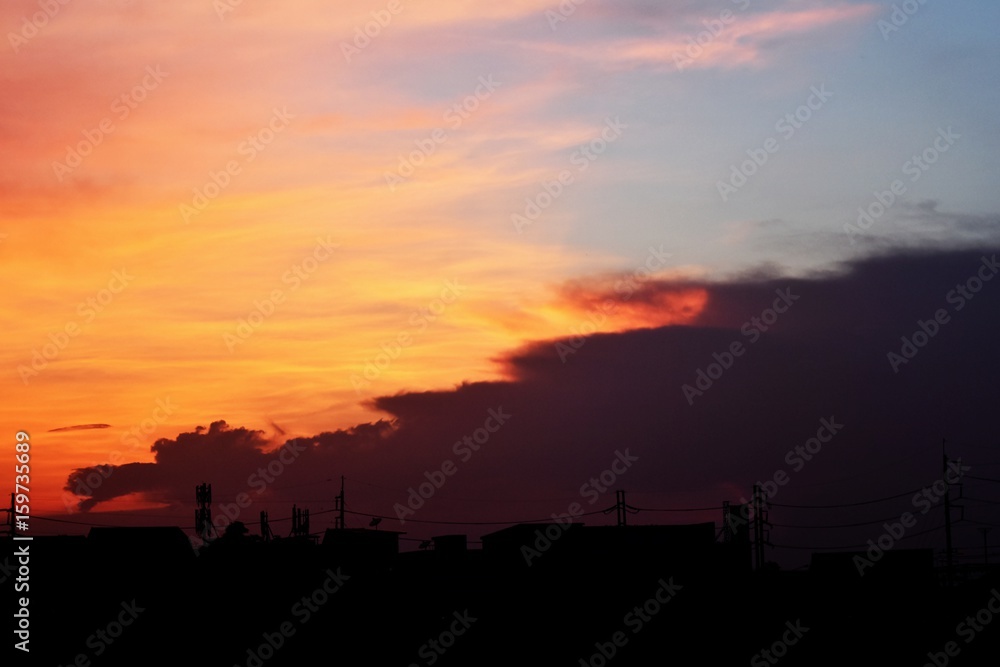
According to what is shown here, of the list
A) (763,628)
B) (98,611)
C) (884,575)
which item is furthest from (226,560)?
(884,575)

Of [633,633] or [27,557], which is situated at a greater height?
[27,557]

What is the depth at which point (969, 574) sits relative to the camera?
86438mm

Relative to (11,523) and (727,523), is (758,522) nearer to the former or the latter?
(727,523)

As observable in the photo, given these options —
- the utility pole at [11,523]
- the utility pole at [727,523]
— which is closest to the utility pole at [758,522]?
the utility pole at [727,523]

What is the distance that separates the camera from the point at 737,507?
8425cm

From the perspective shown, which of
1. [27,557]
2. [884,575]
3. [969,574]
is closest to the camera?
[27,557]

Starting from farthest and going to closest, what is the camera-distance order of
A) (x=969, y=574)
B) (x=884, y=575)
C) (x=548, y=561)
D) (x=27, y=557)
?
(x=969, y=574)
(x=884, y=575)
(x=548, y=561)
(x=27, y=557)

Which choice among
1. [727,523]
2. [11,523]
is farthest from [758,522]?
[11,523]

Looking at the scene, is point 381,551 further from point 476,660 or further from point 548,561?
point 476,660

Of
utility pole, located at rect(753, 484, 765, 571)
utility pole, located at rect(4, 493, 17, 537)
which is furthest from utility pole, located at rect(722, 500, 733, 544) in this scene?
utility pole, located at rect(4, 493, 17, 537)

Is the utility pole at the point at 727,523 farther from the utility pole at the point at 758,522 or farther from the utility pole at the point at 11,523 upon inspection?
the utility pole at the point at 11,523

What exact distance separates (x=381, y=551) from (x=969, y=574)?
149 ft

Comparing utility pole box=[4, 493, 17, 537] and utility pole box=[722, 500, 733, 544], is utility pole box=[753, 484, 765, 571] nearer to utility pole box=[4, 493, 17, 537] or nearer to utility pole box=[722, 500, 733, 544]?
utility pole box=[722, 500, 733, 544]

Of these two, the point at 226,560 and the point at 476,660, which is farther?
the point at 226,560
